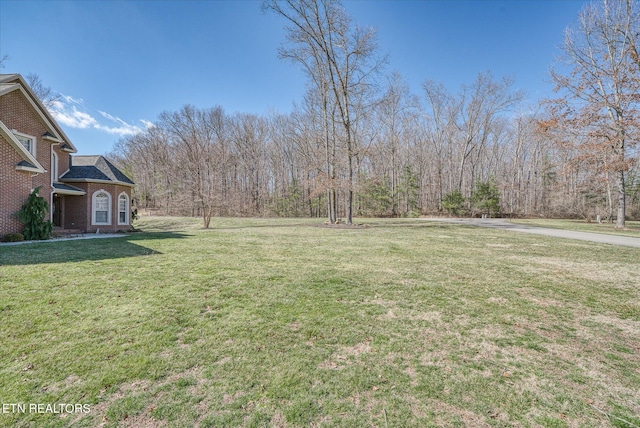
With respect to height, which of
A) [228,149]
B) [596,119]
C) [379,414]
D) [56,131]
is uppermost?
[228,149]

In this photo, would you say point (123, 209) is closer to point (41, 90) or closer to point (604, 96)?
point (41, 90)

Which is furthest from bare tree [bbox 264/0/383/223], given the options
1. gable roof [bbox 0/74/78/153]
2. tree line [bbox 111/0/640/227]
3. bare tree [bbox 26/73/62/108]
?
bare tree [bbox 26/73/62/108]

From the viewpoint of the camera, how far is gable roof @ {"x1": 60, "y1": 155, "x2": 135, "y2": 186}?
46.3 ft

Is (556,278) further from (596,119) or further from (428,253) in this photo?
(596,119)

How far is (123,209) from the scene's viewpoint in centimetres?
1567

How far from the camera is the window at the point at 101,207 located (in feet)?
47.5

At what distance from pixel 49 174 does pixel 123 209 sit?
385cm

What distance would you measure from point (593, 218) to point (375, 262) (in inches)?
1227

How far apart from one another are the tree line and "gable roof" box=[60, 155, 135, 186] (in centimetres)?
400

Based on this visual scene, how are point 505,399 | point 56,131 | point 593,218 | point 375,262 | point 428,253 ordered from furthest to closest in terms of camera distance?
1. point 593,218
2. point 56,131
3. point 428,253
4. point 375,262
5. point 505,399

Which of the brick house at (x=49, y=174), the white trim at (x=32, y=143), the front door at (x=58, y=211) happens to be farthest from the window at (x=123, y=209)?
the white trim at (x=32, y=143)

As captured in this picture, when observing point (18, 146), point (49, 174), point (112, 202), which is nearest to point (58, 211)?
point (112, 202)

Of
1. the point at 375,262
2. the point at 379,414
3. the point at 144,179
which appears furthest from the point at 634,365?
the point at 144,179

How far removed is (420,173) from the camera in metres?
33.5
